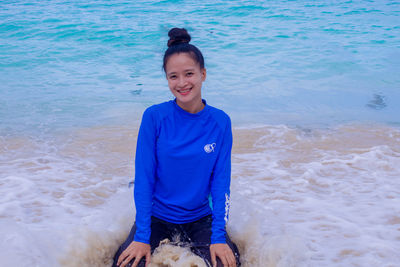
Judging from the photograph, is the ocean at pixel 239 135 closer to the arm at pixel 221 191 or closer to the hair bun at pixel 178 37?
the arm at pixel 221 191

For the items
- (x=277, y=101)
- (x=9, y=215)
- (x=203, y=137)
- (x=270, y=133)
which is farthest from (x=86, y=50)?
(x=203, y=137)

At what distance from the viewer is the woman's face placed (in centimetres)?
224

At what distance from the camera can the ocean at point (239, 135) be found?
105 inches

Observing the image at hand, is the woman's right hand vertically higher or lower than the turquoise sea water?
higher

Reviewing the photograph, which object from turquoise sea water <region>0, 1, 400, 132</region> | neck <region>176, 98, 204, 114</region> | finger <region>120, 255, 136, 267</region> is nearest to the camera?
finger <region>120, 255, 136, 267</region>

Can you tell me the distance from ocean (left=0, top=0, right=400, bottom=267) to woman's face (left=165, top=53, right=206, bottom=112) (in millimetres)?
971

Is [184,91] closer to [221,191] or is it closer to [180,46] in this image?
[180,46]

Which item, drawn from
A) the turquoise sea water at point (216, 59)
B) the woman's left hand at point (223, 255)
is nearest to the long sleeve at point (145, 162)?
the woman's left hand at point (223, 255)

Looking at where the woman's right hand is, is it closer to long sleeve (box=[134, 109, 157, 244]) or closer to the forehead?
long sleeve (box=[134, 109, 157, 244])

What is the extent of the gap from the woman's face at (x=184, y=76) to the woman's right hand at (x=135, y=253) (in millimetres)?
881

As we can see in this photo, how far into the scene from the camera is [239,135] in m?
5.08

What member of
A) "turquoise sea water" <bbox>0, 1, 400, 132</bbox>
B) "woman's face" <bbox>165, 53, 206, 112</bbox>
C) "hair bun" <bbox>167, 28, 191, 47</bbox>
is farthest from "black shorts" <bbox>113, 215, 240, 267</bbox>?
"turquoise sea water" <bbox>0, 1, 400, 132</bbox>

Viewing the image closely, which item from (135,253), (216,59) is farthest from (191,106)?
(216,59)

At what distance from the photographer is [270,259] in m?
2.50
